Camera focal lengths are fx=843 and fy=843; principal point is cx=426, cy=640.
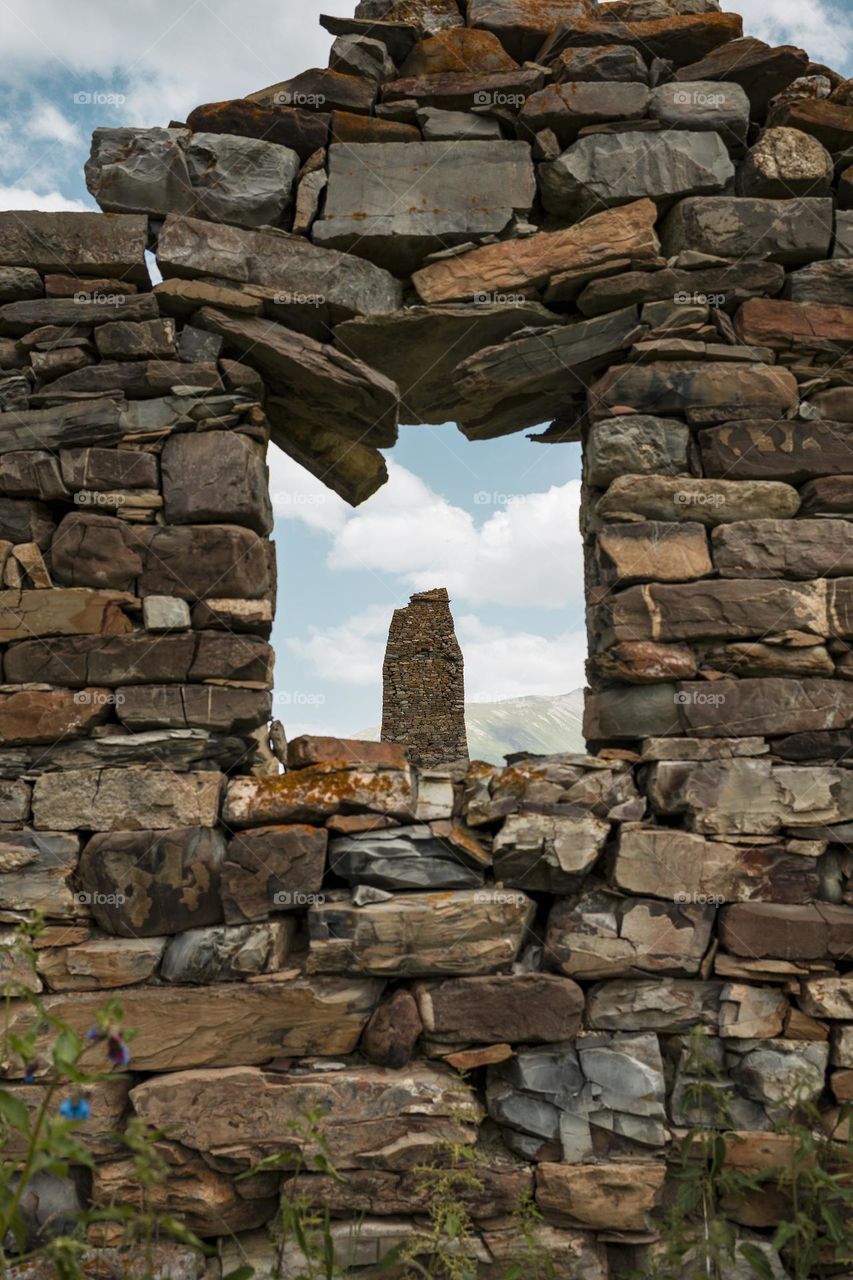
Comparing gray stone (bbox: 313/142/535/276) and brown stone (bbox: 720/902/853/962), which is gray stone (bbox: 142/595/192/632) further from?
brown stone (bbox: 720/902/853/962)

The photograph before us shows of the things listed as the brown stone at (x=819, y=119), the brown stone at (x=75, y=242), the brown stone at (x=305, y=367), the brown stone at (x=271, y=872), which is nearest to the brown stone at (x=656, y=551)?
the brown stone at (x=305, y=367)

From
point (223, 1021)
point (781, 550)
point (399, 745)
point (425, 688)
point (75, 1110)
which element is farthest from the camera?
point (425, 688)

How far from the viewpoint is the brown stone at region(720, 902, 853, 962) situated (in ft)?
9.92

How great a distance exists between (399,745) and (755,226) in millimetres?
2617

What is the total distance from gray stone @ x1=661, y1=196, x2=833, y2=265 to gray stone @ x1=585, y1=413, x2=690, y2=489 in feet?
2.65

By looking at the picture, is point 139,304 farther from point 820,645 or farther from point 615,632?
point 820,645

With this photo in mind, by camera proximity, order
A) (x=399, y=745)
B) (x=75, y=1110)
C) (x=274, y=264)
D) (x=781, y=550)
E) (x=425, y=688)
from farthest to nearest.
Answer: (x=425, y=688) < (x=274, y=264) < (x=399, y=745) < (x=781, y=550) < (x=75, y=1110)

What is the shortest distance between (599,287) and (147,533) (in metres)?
2.09

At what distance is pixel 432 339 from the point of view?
362cm

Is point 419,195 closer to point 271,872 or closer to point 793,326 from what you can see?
point 793,326

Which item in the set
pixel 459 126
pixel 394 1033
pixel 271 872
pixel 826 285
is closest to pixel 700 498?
pixel 826 285

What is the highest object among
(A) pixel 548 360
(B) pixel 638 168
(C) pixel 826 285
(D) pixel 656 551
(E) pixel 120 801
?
(B) pixel 638 168

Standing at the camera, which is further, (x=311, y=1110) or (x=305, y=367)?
(x=305, y=367)

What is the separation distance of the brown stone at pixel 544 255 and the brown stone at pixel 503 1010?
2.71 m
